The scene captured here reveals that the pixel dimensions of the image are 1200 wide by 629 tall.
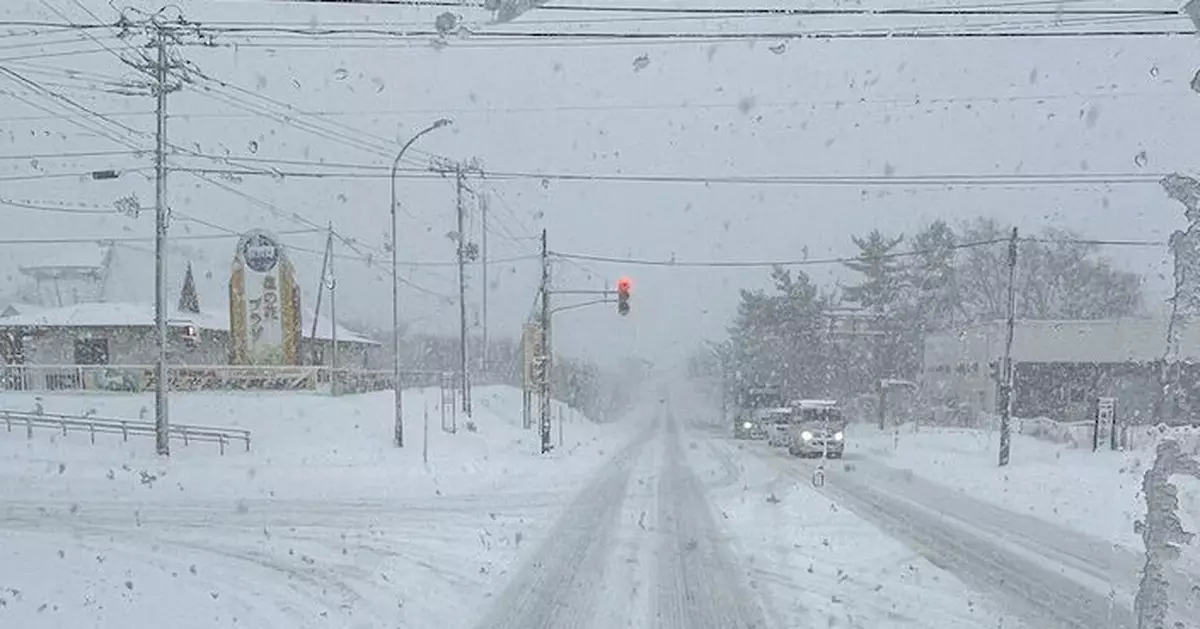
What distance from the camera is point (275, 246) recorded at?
129 feet

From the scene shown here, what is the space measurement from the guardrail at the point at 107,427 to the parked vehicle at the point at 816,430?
2018 cm

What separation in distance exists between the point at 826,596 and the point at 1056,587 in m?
2.96

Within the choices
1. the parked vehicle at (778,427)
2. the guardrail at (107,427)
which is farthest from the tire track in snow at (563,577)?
the parked vehicle at (778,427)

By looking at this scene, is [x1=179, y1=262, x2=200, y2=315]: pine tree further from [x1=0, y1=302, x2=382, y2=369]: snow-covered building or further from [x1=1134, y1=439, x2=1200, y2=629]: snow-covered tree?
[x1=1134, y1=439, x2=1200, y2=629]: snow-covered tree

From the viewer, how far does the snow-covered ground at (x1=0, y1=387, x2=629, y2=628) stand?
10.5 metres

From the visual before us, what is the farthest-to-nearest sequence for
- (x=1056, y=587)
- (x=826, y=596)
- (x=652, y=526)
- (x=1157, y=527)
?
(x=652, y=526)
(x=1056, y=587)
(x=826, y=596)
(x=1157, y=527)

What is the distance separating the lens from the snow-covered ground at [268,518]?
10.5m

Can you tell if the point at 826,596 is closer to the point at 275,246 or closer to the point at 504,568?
the point at 504,568

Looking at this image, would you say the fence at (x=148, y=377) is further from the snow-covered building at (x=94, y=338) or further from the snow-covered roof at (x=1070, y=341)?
the snow-covered roof at (x=1070, y=341)

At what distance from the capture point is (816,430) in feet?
136

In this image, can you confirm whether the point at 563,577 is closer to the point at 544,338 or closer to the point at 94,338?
the point at 544,338

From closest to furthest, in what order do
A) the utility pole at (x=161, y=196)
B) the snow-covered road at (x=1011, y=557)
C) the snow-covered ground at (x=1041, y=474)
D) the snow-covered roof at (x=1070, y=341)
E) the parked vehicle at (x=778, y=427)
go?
the snow-covered road at (x=1011, y=557) < the snow-covered ground at (x=1041, y=474) < the utility pole at (x=161, y=196) < the snow-covered roof at (x=1070, y=341) < the parked vehicle at (x=778, y=427)

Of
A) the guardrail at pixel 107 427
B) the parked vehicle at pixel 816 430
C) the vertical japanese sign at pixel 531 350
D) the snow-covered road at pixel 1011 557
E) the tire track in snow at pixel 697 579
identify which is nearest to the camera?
the tire track in snow at pixel 697 579

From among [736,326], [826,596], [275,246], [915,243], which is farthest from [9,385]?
[736,326]
